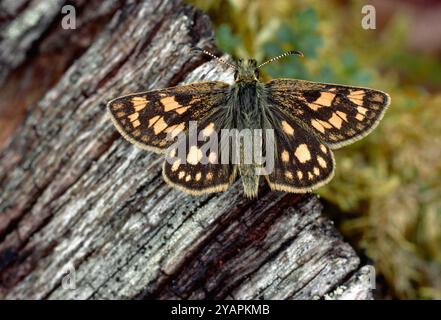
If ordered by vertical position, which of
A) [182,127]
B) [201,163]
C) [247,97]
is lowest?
[201,163]

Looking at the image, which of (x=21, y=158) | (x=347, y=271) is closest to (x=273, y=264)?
(x=347, y=271)

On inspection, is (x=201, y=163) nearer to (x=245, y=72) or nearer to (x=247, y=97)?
(x=247, y=97)

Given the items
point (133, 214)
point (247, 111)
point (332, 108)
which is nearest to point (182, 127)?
point (247, 111)

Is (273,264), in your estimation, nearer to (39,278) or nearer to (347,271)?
(347,271)

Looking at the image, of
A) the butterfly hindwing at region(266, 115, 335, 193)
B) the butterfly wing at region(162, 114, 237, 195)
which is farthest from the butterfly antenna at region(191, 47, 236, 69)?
the butterfly hindwing at region(266, 115, 335, 193)

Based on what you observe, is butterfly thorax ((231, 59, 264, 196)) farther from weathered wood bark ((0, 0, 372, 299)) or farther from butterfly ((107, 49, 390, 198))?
weathered wood bark ((0, 0, 372, 299))

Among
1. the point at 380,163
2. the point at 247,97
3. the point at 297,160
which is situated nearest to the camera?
the point at 297,160
